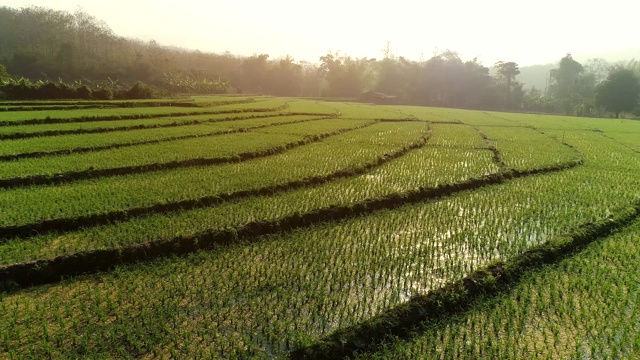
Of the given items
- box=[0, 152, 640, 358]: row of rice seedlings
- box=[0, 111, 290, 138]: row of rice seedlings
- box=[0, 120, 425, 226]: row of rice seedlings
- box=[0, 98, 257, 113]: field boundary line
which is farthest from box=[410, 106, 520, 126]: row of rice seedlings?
box=[0, 152, 640, 358]: row of rice seedlings

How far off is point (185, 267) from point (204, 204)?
94.4 inches

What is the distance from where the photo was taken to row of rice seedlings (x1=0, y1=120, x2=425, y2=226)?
6832mm

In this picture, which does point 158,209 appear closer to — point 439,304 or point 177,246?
point 177,246

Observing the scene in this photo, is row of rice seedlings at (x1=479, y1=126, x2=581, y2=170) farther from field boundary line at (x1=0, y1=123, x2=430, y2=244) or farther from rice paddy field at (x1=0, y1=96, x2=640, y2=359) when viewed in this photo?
field boundary line at (x1=0, y1=123, x2=430, y2=244)

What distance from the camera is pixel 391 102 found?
51.6m

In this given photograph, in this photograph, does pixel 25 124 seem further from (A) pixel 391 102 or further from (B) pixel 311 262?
(A) pixel 391 102

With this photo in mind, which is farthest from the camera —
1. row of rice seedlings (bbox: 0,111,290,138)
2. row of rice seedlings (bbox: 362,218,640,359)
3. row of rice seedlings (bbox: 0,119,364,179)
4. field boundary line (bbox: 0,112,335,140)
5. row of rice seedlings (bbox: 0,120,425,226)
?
row of rice seedlings (bbox: 0,111,290,138)

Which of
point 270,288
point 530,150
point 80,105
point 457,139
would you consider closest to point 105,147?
point 270,288

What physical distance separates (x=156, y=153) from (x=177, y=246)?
619 cm

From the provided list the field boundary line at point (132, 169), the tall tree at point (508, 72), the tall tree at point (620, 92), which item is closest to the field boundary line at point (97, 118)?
the field boundary line at point (132, 169)

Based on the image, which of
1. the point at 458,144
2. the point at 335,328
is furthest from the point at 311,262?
the point at 458,144

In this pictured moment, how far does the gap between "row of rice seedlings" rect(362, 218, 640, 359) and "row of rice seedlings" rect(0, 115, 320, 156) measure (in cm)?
1127

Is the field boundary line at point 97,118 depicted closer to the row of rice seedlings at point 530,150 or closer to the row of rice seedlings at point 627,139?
the row of rice seedlings at point 530,150

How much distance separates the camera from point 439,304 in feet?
14.4
